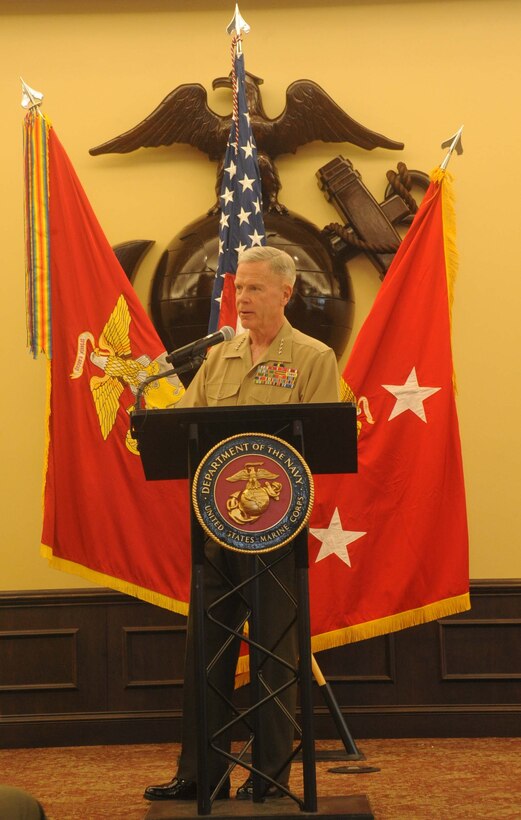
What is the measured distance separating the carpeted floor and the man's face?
1320mm

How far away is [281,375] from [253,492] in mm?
458

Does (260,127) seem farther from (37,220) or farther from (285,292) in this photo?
(285,292)

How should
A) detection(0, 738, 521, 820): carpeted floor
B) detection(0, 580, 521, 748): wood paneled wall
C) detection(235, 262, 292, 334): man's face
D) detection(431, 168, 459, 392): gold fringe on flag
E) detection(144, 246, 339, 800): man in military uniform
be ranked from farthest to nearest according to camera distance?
detection(0, 580, 521, 748): wood paneled wall → detection(431, 168, 459, 392): gold fringe on flag → detection(0, 738, 521, 820): carpeted floor → detection(235, 262, 292, 334): man's face → detection(144, 246, 339, 800): man in military uniform

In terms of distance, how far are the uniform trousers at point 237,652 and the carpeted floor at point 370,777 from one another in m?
0.42

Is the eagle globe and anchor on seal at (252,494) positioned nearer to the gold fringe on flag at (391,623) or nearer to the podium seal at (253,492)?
the podium seal at (253,492)

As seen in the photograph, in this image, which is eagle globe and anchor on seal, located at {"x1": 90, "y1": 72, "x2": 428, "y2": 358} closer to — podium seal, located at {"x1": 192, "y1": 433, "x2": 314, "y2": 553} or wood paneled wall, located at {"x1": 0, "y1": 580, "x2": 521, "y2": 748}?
wood paneled wall, located at {"x1": 0, "y1": 580, "x2": 521, "y2": 748}

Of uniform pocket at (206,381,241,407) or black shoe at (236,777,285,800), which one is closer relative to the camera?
black shoe at (236,777,285,800)

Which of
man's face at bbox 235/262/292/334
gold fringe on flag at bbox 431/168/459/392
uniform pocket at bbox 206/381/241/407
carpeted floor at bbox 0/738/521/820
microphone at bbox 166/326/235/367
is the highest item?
gold fringe on flag at bbox 431/168/459/392

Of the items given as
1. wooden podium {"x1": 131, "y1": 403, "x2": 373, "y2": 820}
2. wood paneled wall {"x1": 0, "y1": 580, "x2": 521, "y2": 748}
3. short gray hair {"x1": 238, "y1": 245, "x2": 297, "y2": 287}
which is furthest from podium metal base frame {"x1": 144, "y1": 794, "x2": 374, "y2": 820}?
wood paneled wall {"x1": 0, "y1": 580, "x2": 521, "y2": 748}

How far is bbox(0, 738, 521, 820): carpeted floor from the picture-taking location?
9.12 ft

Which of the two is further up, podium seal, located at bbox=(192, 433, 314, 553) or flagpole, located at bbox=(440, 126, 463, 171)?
flagpole, located at bbox=(440, 126, 463, 171)

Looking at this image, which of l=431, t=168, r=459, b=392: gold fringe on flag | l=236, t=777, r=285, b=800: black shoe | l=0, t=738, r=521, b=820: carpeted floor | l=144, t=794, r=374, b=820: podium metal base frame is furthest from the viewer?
l=431, t=168, r=459, b=392: gold fringe on flag

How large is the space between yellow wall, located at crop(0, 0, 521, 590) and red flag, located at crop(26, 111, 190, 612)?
368 mm

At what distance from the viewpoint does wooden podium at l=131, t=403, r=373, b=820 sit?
2.25 metres
